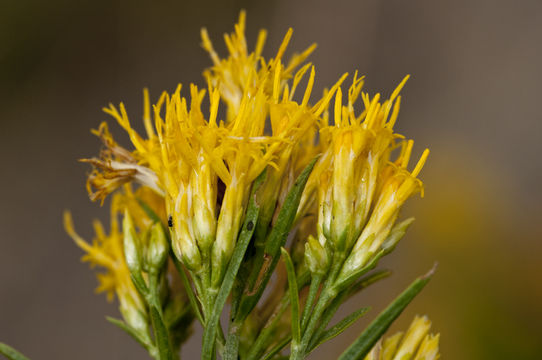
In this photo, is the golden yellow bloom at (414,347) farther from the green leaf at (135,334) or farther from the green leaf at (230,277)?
the green leaf at (135,334)

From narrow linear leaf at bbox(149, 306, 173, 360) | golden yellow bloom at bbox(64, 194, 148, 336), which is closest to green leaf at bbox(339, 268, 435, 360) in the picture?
narrow linear leaf at bbox(149, 306, 173, 360)

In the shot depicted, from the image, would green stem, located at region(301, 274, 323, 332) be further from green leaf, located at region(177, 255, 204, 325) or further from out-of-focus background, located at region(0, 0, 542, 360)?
out-of-focus background, located at region(0, 0, 542, 360)

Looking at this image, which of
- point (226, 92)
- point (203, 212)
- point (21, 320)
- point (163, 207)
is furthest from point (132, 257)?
point (21, 320)

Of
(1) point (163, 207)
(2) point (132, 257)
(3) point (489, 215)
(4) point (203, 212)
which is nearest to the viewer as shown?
(4) point (203, 212)

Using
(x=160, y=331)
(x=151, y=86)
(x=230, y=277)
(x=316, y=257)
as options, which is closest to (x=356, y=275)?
(x=316, y=257)

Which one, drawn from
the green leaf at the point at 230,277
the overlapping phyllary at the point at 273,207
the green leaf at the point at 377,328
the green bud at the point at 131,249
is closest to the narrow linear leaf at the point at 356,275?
the overlapping phyllary at the point at 273,207

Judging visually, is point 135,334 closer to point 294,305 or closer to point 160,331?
point 160,331

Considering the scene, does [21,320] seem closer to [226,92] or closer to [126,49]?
[126,49]
